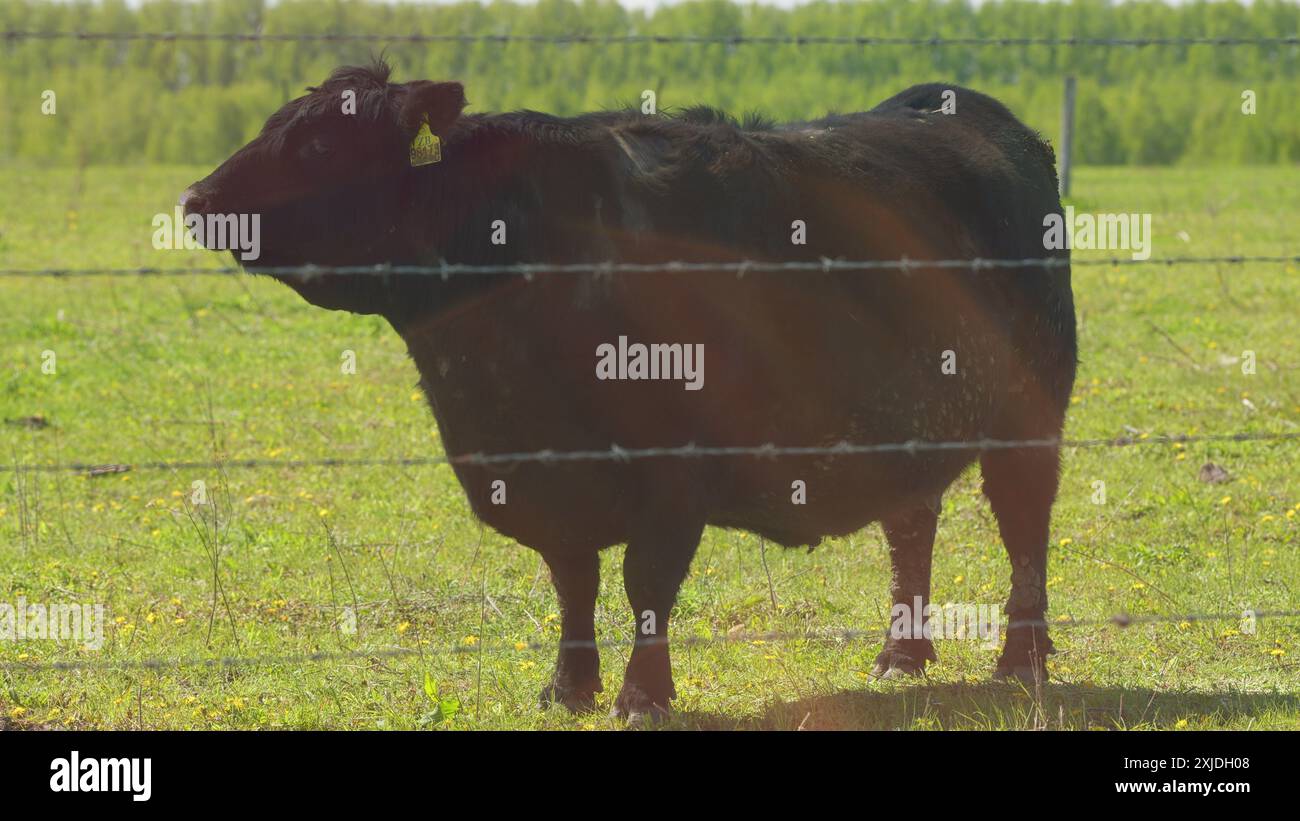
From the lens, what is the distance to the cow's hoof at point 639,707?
5320 mm

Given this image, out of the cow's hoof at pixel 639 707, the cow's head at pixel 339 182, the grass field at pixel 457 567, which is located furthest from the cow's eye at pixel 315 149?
the cow's hoof at pixel 639 707

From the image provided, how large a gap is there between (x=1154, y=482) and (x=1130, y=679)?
130 inches

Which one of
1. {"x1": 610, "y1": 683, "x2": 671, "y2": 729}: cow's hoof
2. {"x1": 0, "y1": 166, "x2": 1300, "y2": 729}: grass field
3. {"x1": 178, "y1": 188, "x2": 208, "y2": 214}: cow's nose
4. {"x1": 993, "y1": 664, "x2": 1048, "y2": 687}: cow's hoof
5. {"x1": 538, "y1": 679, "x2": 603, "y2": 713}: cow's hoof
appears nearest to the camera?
{"x1": 178, "y1": 188, "x2": 208, "y2": 214}: cow's nose

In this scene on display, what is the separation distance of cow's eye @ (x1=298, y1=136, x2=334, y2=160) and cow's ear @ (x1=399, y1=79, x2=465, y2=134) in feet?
0.83

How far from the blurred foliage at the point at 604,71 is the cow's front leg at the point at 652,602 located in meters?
24.0

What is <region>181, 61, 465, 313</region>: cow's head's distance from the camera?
5.02 meters

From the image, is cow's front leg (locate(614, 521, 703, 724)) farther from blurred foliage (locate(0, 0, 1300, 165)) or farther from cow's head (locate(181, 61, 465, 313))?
blurred foliage (locate(0, 0, 1300, 165))

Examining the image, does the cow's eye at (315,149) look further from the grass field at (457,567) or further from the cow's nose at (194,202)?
the grass field at (457,567)

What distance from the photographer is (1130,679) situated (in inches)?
245

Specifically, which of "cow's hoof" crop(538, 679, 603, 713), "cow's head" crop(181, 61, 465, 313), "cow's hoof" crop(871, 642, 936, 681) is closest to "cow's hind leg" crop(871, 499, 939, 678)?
"cow's hoof" crop(871, 642, 936, 681)

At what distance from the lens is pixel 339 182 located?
510 cm

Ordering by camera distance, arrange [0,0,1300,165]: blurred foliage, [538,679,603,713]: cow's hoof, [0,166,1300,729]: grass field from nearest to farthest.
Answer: [538,679,603,713]: cow's hoof
[0,166,1300,729]: grass field
[0,0,1300,165]: blurred foliage

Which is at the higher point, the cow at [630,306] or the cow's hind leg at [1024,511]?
the cow at [630,306]

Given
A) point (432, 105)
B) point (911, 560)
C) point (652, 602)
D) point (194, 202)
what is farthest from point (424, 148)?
point (911, 560)
